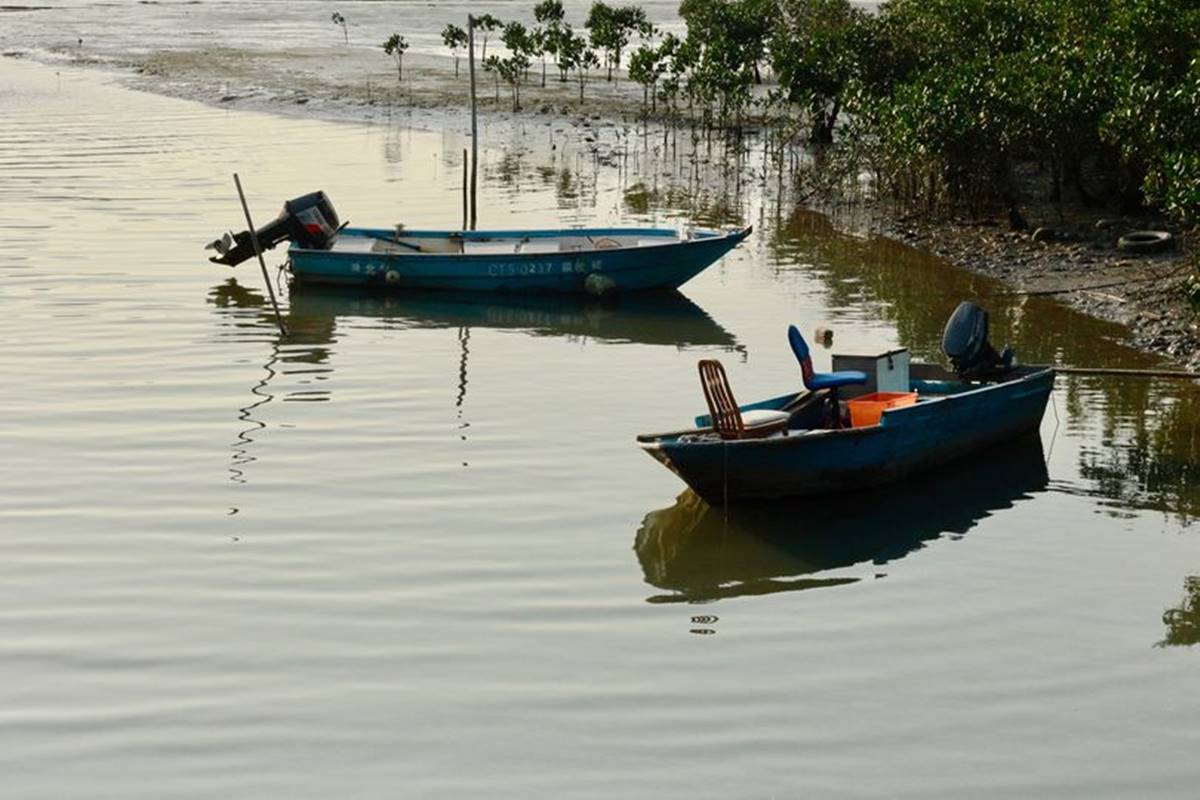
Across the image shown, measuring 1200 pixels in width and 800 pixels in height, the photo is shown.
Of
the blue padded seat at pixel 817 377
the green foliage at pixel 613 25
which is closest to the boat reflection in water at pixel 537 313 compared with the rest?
the blue padded seat at pixel 817 377

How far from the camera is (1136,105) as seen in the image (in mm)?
23469

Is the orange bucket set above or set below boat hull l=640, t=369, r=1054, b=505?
above

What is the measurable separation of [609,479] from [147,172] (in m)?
23.4

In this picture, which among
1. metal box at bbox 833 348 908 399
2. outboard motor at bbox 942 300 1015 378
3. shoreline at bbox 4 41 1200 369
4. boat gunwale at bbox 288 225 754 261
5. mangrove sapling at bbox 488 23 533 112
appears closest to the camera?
metal box at bbox 833 348 908 399

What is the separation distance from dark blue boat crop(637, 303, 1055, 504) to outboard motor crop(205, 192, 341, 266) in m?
11.2

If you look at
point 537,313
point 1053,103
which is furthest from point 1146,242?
point 537,313

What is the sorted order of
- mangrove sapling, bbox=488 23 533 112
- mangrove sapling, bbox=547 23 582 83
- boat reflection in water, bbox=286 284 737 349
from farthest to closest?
mangrove sapling, bbox=547 23 582 83
mangrove sapling, bbox=488 23 533 112
boat reflection in water, bbox=286 284 737 349

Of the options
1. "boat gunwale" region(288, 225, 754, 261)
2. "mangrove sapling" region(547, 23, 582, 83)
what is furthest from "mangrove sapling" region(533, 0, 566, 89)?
"boat gunwale" region(288, 225, 754, 261)

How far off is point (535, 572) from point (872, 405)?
165 inches

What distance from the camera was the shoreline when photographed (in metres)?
23.6

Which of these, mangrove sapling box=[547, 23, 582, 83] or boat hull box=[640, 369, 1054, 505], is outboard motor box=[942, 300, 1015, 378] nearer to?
boat hull box=[640, 369, 1054, 505]

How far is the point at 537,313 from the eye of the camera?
24641 millimetres

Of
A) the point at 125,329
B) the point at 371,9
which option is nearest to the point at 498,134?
the point at 125,329

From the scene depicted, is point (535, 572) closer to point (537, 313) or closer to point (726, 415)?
point (726, 415)
